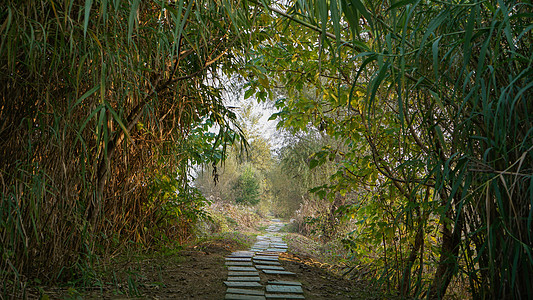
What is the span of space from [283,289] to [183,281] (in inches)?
30.1

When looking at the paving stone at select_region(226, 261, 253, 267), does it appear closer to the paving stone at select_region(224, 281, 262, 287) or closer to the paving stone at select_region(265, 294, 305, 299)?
the paving stone at select_region(224, 281, 262, 287)

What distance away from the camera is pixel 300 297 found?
250cm

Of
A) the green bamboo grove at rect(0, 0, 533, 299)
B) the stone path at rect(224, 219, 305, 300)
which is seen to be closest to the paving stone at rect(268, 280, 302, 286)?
the stone path at rect(224, 219, 305, 300)

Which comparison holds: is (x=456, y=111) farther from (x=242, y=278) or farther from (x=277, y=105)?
(x=242, y=278)

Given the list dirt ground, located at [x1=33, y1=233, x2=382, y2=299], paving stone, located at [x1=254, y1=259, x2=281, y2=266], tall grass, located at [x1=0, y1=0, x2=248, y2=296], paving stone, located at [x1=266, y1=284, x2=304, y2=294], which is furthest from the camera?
paving stone, located at [x1=254, y1=259, x2=281, y2=266]

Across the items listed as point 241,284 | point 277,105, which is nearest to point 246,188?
point 277,105

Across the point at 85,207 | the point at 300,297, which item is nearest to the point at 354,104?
the point at 300,297

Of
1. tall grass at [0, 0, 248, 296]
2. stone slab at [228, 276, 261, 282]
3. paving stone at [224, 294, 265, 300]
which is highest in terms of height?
tall grass at [0, 0, 248, 296]

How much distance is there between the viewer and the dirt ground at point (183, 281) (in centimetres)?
204

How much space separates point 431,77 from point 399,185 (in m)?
1.15

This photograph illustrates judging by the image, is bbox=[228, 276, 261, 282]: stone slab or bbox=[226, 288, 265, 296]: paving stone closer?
bbox=[226, 288, 265, 296]: paving stone

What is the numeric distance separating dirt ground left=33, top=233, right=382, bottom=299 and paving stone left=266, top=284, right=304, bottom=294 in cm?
7

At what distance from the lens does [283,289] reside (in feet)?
8.75

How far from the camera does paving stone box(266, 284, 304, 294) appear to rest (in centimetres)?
261
